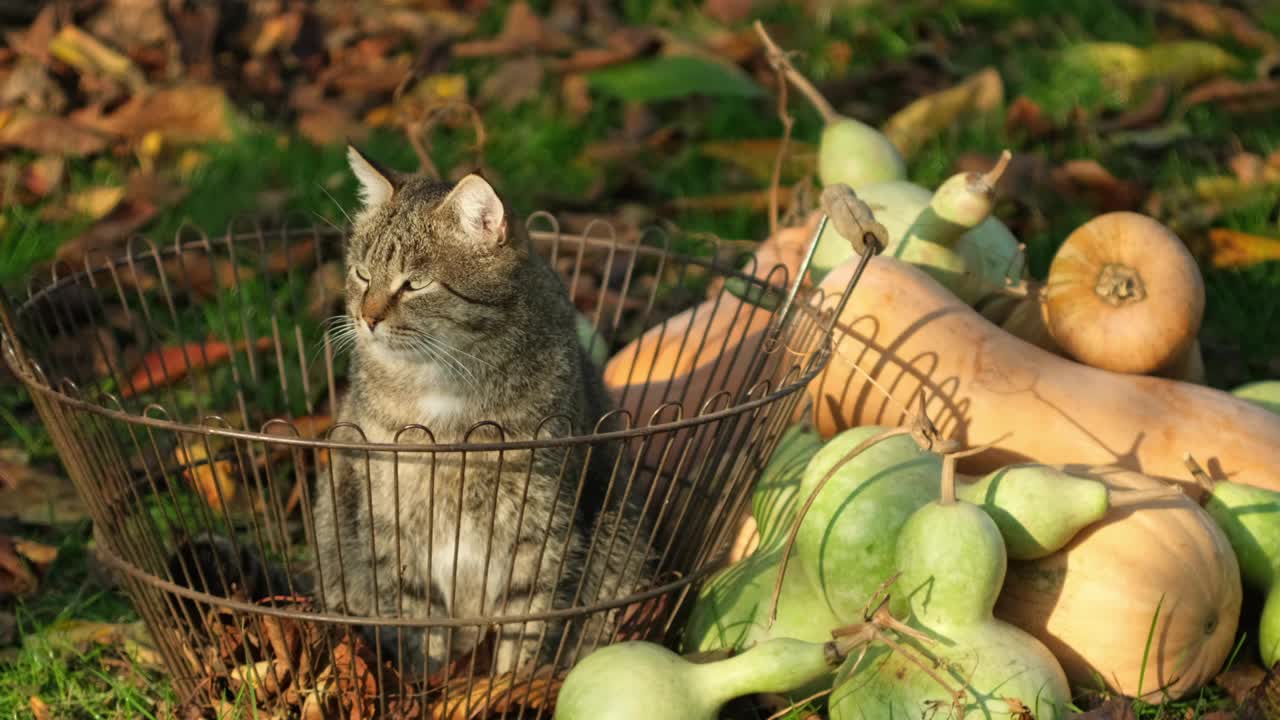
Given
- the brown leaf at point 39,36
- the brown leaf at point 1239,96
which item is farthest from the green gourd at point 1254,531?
the brown leaf at point 39,36

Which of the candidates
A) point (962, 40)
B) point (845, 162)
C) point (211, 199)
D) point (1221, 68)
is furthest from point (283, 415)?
point (1221, 68)

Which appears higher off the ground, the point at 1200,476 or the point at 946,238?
the point at 946,238

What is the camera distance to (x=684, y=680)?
2412 mm

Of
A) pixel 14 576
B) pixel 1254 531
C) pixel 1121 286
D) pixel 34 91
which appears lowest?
pixel 14 576

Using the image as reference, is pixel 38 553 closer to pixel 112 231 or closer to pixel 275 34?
pixel 112 231

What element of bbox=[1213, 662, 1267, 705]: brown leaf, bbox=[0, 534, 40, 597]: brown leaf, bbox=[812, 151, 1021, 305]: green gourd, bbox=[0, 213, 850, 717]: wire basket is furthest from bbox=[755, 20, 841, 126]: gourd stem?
bbox=[0, 534, 40, 597]: brown leaf

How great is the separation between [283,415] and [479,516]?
1294 mm

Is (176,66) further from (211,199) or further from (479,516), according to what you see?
(479,516)

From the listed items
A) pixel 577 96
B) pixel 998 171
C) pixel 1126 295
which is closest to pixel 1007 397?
pixel 1126 295

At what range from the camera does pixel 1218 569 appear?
263 centimetres

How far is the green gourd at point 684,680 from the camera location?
2352mm

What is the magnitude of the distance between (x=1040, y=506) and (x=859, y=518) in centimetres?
33

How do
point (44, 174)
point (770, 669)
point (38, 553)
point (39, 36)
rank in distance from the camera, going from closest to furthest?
point (770, 669)
point (38, 553)
point (44, 174)
point (39, 36)

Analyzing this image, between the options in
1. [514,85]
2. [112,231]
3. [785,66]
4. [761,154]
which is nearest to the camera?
[785,66]
